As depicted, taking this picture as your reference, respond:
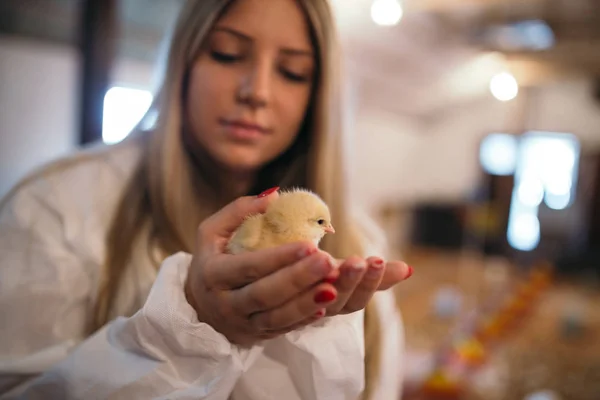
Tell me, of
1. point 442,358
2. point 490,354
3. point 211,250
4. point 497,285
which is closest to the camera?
point 211,250

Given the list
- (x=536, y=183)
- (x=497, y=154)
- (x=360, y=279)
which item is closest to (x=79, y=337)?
(x=360, y=279)

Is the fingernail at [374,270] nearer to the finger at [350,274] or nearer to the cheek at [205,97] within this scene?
the finger at [350,274]

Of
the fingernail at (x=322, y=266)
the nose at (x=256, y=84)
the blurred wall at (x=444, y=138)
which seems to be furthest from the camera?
the blurred wall at (x=444, y=138)

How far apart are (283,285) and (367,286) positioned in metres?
0.05

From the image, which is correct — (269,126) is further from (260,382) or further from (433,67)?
(433,67)

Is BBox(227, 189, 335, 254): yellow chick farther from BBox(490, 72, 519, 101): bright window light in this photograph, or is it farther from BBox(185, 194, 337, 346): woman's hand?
BBox(490, 72, 519, 101): bright window light

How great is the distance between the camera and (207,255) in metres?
0.30

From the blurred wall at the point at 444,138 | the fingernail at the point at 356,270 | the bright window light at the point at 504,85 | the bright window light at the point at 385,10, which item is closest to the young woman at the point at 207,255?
the fingernail at the point at 356,270

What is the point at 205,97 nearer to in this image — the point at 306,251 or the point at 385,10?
the point at 306,251

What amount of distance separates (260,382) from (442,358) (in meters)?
1.54

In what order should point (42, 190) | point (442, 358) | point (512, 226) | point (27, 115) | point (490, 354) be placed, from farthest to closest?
point (512, 226) < point (490, 354) < point (442, 358) < point (27, 115) < point (42, 190)

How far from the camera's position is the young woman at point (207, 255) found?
293mm

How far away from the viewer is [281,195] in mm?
313

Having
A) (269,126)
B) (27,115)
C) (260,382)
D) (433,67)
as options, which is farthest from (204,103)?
(433,67)
